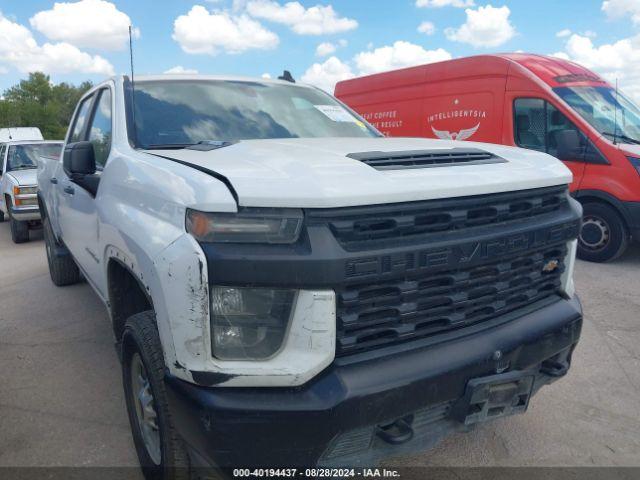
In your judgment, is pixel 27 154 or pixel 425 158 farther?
pixel 27 154

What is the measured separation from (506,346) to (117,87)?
8.63 ft

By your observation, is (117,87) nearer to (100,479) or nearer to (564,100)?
(100,479)

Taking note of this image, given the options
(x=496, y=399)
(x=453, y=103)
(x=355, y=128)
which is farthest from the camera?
(x=453, y=103)

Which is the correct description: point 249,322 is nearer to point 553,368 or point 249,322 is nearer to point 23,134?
point 553,368

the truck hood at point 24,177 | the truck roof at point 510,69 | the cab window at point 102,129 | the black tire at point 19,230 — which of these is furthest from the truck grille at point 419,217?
the black tire at point 19,230

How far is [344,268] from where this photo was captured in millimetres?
1684

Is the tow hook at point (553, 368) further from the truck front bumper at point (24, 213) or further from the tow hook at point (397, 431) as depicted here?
the truck front bumper at point (24, 213)

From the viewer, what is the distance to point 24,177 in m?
8.61

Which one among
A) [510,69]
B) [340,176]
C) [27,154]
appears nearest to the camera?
[340,176]

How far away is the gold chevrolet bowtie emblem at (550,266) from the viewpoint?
7.82ft

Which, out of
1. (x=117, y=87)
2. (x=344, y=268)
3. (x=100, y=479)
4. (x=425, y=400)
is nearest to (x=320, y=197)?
(x=344, y=268)

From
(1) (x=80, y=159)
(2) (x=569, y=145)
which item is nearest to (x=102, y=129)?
(1) (x=80, y=159)

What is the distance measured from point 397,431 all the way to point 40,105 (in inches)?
3006

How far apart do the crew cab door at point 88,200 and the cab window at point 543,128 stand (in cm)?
488
